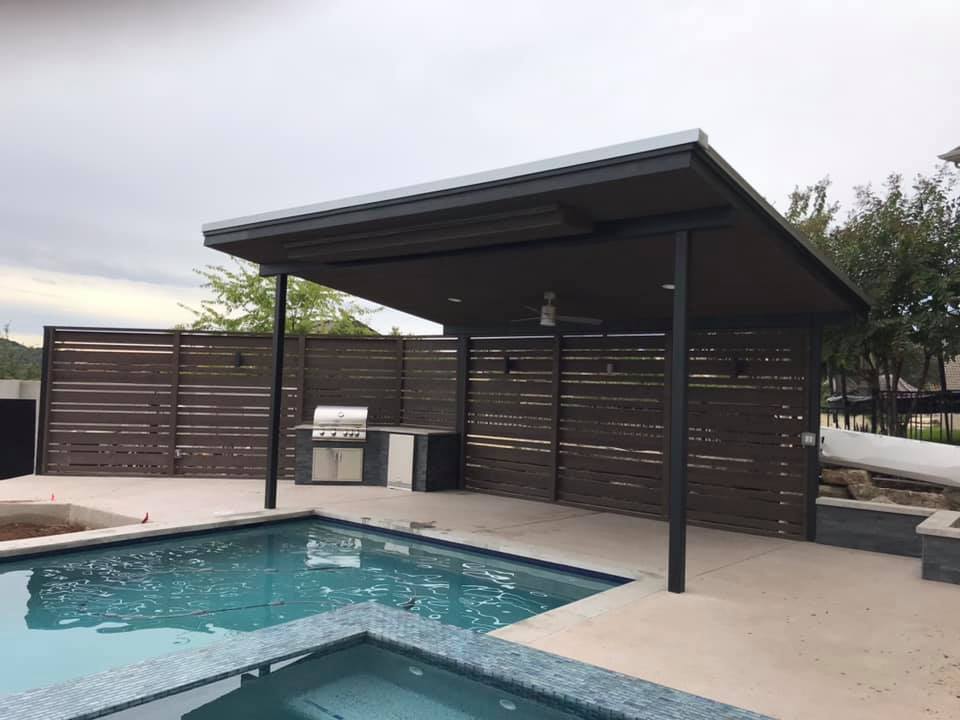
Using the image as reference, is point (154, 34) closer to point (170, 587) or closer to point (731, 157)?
point (170, 587)

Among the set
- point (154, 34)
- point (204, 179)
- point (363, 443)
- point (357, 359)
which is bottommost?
point (363, 443)

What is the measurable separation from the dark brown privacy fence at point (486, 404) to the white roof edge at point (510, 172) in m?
4.04

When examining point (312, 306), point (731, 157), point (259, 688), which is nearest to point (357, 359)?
point (259, 688)

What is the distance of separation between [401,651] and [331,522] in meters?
4.03

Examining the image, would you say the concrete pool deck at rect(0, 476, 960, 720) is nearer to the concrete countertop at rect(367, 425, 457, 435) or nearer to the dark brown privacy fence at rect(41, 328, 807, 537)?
the dark brown privacy fence at rect(41, 328, 807, 537)

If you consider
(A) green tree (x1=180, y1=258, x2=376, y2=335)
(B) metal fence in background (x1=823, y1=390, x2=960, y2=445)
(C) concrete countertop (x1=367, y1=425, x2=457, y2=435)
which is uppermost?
(A) green tree (x1=180, y1=258, x2=376, y2=335)

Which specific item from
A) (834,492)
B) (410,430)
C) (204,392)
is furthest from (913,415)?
(204,392)

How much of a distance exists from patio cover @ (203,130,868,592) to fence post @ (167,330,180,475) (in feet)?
10.3

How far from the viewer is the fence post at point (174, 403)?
10.2 metres

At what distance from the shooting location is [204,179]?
15336 mm

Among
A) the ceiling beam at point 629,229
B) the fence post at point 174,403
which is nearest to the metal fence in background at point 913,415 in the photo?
the ceiling beam at point 629,229

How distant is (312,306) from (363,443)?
10.9 metres

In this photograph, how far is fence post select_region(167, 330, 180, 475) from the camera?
10.2 m

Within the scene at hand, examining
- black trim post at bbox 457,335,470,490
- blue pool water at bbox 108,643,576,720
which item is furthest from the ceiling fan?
blue pool water at bbox 108,643,576,720
